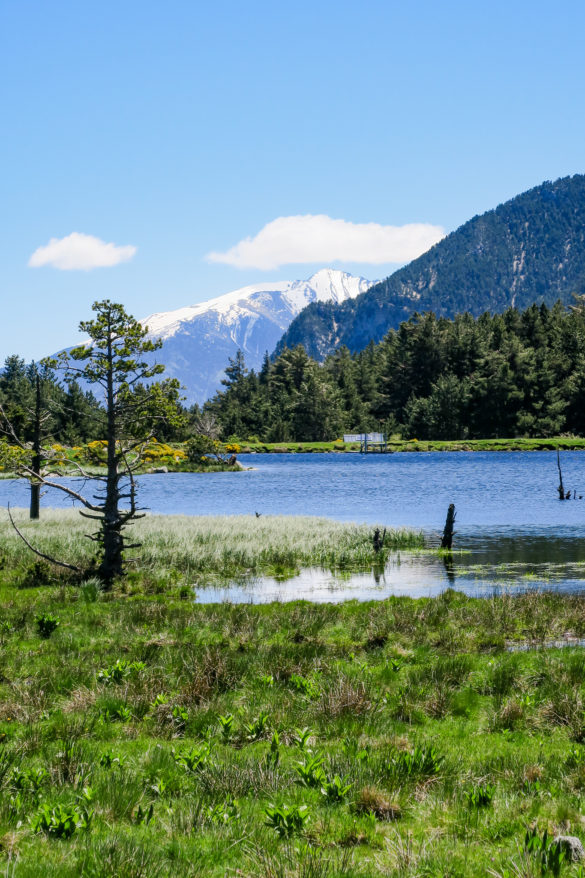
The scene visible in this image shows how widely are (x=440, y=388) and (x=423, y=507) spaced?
107217mm

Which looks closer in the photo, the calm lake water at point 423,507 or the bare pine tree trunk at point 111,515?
the bare pine tree trunk at point 111,515

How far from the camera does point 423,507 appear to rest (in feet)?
180

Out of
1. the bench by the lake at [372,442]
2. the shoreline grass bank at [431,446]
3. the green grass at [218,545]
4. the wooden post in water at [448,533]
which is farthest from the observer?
the bench by the lake at [372,442]

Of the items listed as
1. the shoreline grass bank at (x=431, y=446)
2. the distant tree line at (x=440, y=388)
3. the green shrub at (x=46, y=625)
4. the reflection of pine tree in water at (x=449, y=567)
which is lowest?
the reflection of pine tree in water at (x=449, y=567)

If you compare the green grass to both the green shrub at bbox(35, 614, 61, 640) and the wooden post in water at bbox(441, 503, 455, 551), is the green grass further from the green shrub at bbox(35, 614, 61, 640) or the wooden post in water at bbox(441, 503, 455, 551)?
the green shrub at bbox(35, 614, 61, 640)

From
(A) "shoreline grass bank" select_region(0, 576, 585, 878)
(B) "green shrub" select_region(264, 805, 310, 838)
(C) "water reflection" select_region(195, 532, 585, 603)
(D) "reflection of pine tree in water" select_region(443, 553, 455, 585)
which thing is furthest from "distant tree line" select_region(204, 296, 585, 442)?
(B) "green shrub" select_region(264, 805, 310, 838)

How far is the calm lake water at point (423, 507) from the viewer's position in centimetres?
2531

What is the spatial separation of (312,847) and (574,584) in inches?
811

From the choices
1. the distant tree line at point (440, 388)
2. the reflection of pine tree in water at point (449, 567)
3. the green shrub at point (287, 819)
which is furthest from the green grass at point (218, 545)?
the distant tree line at point (440, 388)

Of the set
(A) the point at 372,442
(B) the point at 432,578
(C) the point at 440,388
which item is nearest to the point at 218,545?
(B) the point at 432,578

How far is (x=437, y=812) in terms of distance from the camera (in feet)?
22.7

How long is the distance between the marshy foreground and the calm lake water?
7.15m

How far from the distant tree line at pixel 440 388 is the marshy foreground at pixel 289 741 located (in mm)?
142303

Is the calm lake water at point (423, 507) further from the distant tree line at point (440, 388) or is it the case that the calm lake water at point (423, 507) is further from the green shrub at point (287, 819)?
the distant tree line at point (440, 388)
